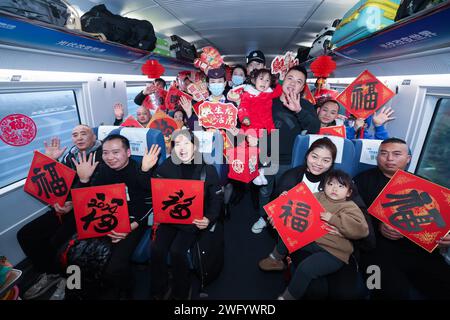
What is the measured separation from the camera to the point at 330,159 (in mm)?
2141

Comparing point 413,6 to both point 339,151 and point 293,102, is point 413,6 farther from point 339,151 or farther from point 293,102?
point 339,151

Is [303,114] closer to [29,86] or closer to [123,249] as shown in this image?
[123,249]

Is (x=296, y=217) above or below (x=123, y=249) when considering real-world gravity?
above

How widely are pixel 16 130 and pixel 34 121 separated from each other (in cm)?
163

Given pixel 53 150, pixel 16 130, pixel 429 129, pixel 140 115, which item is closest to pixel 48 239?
pixel 53 150

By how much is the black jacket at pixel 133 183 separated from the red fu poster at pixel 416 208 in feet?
8.17

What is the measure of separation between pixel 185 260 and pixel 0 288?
4.73ft

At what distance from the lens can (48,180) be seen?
231 centimetres

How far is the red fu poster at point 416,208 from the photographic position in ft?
5.55

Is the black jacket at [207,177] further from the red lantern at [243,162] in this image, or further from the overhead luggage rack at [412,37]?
the overhead luggage rack at [412,37]

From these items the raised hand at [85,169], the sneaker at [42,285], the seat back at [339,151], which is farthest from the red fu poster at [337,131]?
the sneaker at [42,285]

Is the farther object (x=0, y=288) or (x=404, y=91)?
(x=404, y=91)
